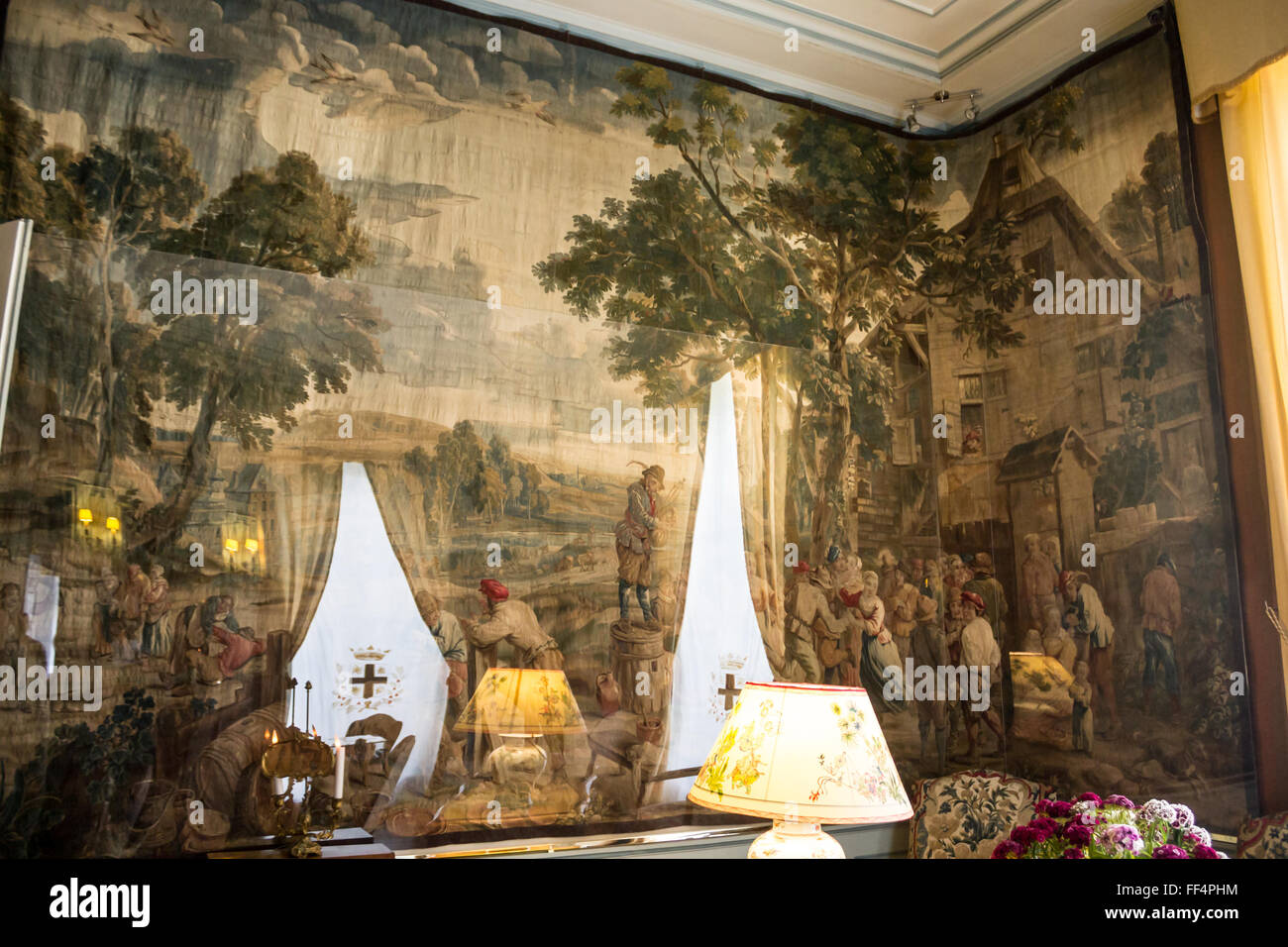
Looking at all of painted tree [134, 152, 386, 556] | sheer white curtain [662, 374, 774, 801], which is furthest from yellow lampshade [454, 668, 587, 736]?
painted tree [134, 152, 386, 556]

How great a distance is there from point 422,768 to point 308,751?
3.73ft

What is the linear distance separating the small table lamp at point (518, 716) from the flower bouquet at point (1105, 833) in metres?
3.34

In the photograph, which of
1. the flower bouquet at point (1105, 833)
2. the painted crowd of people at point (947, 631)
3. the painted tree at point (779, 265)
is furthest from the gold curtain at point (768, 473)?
the flower bouquet at point (1105, 833)

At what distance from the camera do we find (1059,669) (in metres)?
7.54

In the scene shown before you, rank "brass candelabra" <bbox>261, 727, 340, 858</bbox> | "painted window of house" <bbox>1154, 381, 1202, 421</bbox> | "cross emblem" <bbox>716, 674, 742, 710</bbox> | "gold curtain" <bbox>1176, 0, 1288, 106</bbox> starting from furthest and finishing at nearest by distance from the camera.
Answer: "cross emblem" <bbox>716, 674, 742, 710</bbox> < "painted window of house" <bbox>1154, 381, 1202, 421</bbox> < "gold curtain" <bbox>1176, 0, 1288, 106</bbox> < "brass candelabra" <bbox>261, 727, 340, 858</bbox>

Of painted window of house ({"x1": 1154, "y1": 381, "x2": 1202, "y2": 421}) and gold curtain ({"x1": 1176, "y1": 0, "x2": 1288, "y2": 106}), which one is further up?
gold curtain ({"x1": 1176, "y1": 0, "x2": 1288, "y2": 106})

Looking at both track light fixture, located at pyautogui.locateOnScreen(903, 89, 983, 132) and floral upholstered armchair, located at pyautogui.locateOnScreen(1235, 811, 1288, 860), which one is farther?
track light fixture, located at pyautogui.locateOnScreen(903, 89, 983, 132)

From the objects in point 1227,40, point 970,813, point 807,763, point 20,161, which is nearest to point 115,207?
point 20,161

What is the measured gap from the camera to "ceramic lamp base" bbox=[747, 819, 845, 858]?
10.8ft

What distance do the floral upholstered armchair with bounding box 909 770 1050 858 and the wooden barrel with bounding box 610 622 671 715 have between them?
209 cm

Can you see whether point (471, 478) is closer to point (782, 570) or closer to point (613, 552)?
point (613, 552)

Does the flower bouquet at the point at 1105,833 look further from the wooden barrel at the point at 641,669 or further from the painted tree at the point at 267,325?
the painted tree at the point at 267,325

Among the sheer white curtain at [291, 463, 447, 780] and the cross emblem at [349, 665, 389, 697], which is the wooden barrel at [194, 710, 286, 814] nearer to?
the sheer white curtain at [291, 463, 447, 780]

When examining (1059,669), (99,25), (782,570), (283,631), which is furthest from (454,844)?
(99,25)
